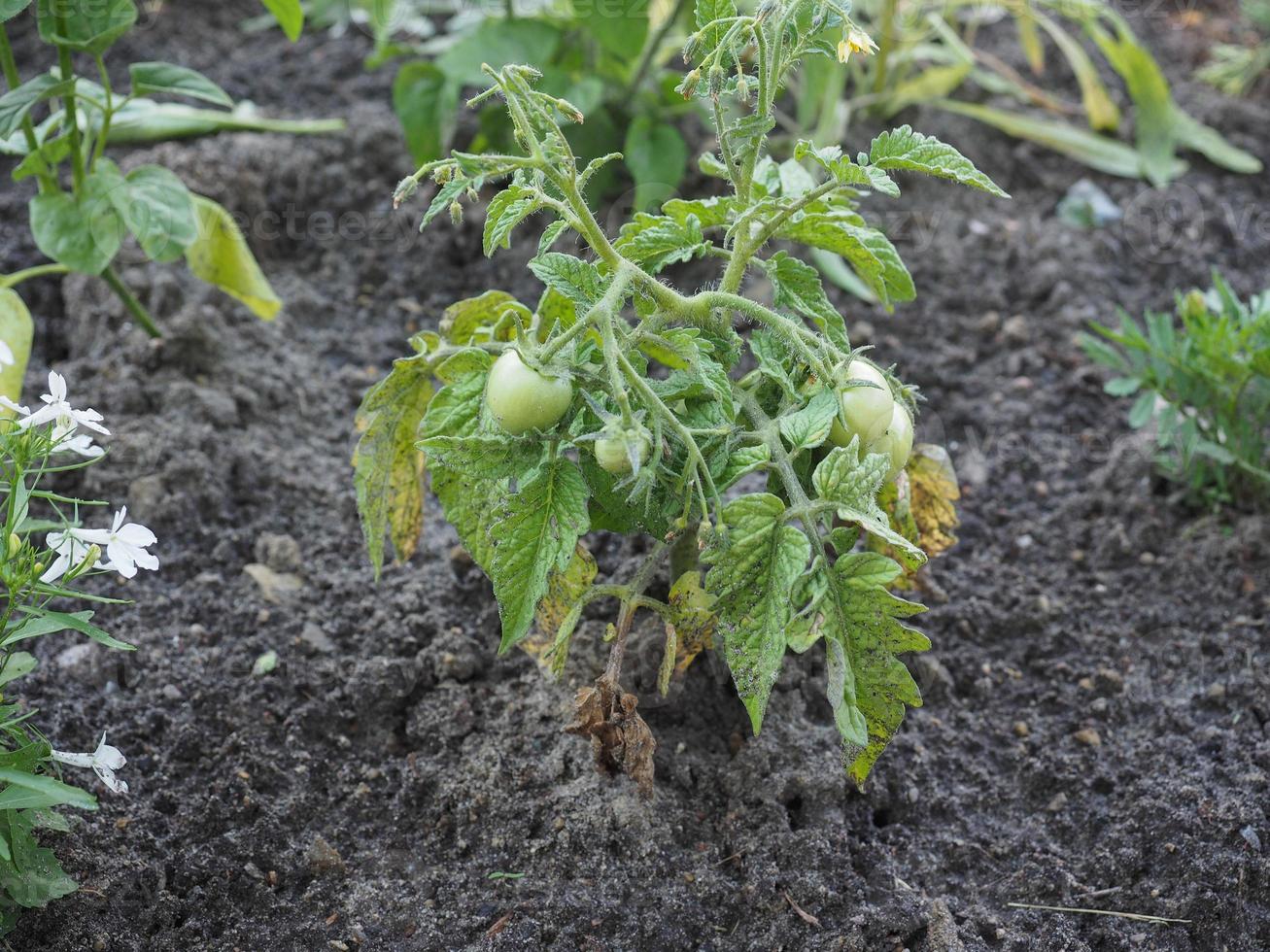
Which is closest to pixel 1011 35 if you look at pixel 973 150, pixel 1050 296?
pixel 973 150

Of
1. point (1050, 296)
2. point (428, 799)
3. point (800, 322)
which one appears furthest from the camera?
point (1050, 296)

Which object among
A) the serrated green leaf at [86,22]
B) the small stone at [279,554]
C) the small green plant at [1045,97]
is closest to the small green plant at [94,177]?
the serrated green leaf at [86,22]

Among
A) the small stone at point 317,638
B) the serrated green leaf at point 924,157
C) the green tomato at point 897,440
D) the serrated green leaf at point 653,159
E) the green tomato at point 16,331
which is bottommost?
the small stone at point 317,638

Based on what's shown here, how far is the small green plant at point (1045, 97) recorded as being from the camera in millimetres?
2904

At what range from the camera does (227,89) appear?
2990 mm

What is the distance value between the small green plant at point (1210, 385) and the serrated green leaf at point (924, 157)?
74 cm

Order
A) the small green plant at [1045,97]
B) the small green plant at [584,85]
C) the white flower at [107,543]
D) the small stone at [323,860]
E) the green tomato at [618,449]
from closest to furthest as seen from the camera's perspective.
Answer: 1. the green tomato at [618,449]
2. the white flower at [107,543]
3. the small stone at [323,860]
4. the small green plant at [584,85]
5. the small green plant at [1045,97]

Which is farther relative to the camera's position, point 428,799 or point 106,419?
point 106,419

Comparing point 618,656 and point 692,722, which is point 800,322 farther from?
point 692,722

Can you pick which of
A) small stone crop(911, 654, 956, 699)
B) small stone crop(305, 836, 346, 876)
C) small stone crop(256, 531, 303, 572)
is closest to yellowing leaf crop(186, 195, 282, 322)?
small stone crop(256, 531, 303, 572)

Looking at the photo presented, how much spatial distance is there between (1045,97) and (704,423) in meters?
2.28

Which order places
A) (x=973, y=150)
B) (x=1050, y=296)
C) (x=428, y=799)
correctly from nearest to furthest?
(x=428, y=799), (x=1050, y=296), (x=973, y=150)

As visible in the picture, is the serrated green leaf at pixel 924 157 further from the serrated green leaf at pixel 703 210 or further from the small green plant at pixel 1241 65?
the small green plant at pixel 1241 65

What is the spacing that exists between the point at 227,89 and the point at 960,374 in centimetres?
193
